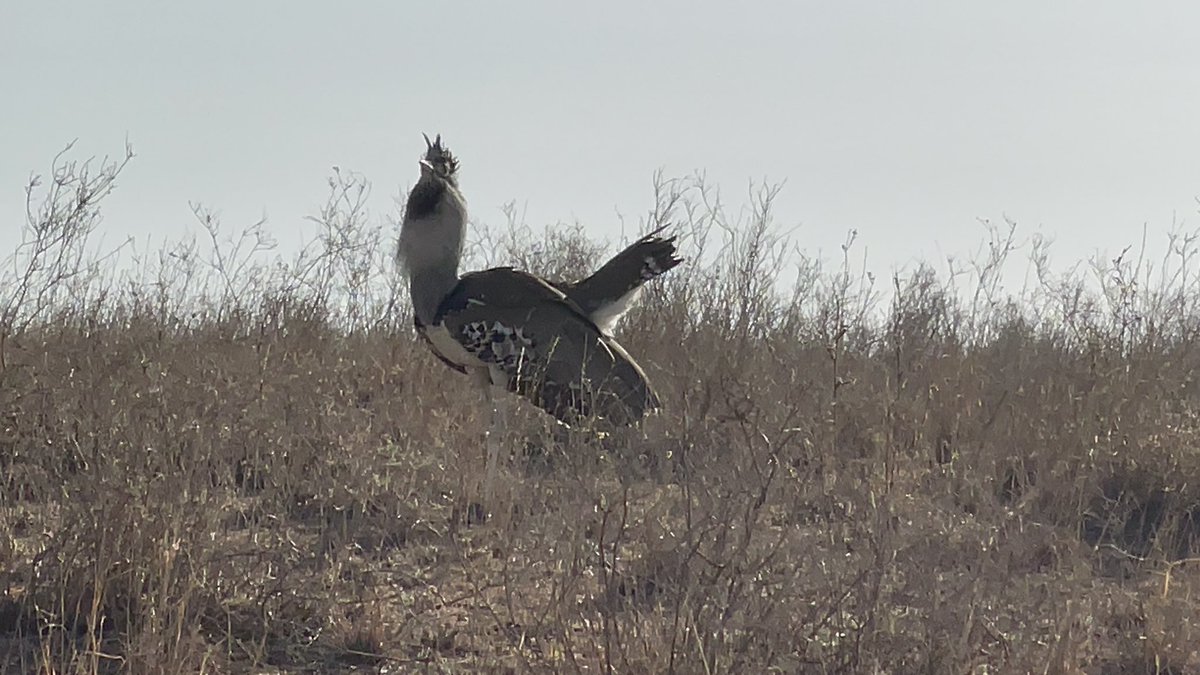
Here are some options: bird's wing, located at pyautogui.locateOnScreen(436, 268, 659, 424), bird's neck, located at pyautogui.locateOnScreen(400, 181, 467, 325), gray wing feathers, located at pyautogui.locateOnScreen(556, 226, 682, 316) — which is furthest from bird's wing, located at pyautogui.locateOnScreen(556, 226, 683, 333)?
bird's neck, located at pyautogui.locateOnScreen(400, 181, 467, 325)

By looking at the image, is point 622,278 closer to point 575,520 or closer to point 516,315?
point 516,315

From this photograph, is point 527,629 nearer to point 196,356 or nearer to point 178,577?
point 178,577

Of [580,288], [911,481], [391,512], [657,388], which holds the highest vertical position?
[580,288]

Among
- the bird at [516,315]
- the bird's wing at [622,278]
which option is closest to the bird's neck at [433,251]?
the bird at [516,315]

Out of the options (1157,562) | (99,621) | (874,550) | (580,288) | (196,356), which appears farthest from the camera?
(580,288)

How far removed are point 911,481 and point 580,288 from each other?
2840 mm

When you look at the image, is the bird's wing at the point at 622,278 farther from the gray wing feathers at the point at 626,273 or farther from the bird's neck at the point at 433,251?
the bird's neck at the point at 433,251

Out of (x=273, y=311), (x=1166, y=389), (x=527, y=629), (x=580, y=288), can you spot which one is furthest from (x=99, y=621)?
(x=1166, y=389)

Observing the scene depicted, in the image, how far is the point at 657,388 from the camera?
7.80m

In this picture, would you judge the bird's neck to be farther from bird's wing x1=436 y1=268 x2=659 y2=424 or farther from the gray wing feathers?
the gray wing feathers

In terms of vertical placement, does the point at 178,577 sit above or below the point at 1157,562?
below

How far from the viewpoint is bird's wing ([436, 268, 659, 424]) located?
21.6ft

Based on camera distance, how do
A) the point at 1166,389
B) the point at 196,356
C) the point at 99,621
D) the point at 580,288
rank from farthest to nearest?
the point at 580,288
the point at 1166,389
the point at 196,356
the point at 99,621

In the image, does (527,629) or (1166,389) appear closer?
(527,629)
